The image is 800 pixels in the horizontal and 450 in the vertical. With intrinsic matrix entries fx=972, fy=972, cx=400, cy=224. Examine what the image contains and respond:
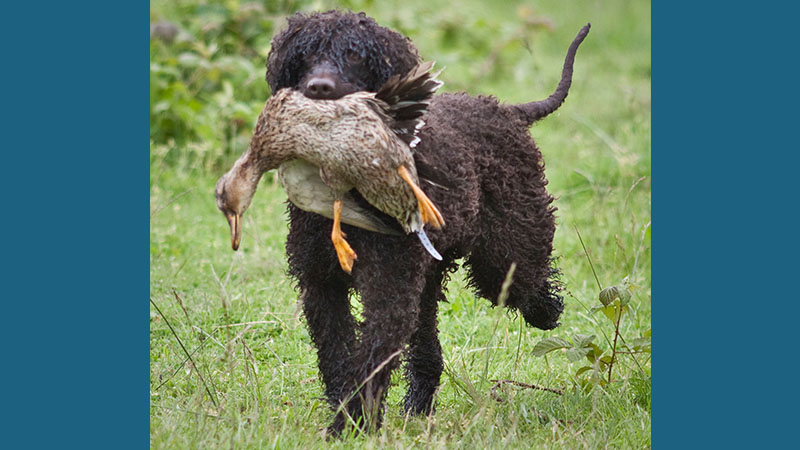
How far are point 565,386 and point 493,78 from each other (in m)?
5.38

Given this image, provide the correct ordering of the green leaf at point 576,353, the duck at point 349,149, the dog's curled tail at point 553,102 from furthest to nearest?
1. the dog's curled tail at point 553,102
2. the green leaf at point 576,353
3. the duck at point 349,149

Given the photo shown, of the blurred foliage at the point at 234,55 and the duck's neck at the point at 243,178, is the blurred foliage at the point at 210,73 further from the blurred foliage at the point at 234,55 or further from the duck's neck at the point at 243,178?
the duck's neck at the point at 243,178

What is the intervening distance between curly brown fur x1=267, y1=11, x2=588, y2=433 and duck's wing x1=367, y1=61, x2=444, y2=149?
0.44ft

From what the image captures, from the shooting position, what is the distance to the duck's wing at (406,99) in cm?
298

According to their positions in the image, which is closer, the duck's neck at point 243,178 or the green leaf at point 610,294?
the duck's neck at point 243,178

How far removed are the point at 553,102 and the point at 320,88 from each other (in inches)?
60.0

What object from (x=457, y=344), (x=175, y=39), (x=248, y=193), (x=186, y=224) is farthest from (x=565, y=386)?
(x=175, y=39)

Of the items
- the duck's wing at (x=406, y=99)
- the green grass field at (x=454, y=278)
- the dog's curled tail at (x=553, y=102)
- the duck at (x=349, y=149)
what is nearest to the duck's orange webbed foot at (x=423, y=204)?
the duck at (x=349, y=149)

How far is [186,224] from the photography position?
6.03 m

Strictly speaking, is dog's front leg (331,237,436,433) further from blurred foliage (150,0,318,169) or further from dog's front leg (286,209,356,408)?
blurred foliage (150,0,318,169)

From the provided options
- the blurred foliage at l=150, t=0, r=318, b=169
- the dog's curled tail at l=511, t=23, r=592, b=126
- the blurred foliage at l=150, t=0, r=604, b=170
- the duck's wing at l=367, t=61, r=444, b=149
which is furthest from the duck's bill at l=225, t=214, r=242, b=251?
the blurred foliage at l=150, t=0, r=318, b=169

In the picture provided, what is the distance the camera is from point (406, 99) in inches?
119

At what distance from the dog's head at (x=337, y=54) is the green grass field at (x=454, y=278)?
2.76 feet

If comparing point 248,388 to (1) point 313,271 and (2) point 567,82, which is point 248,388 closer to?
(1) point 313,271
